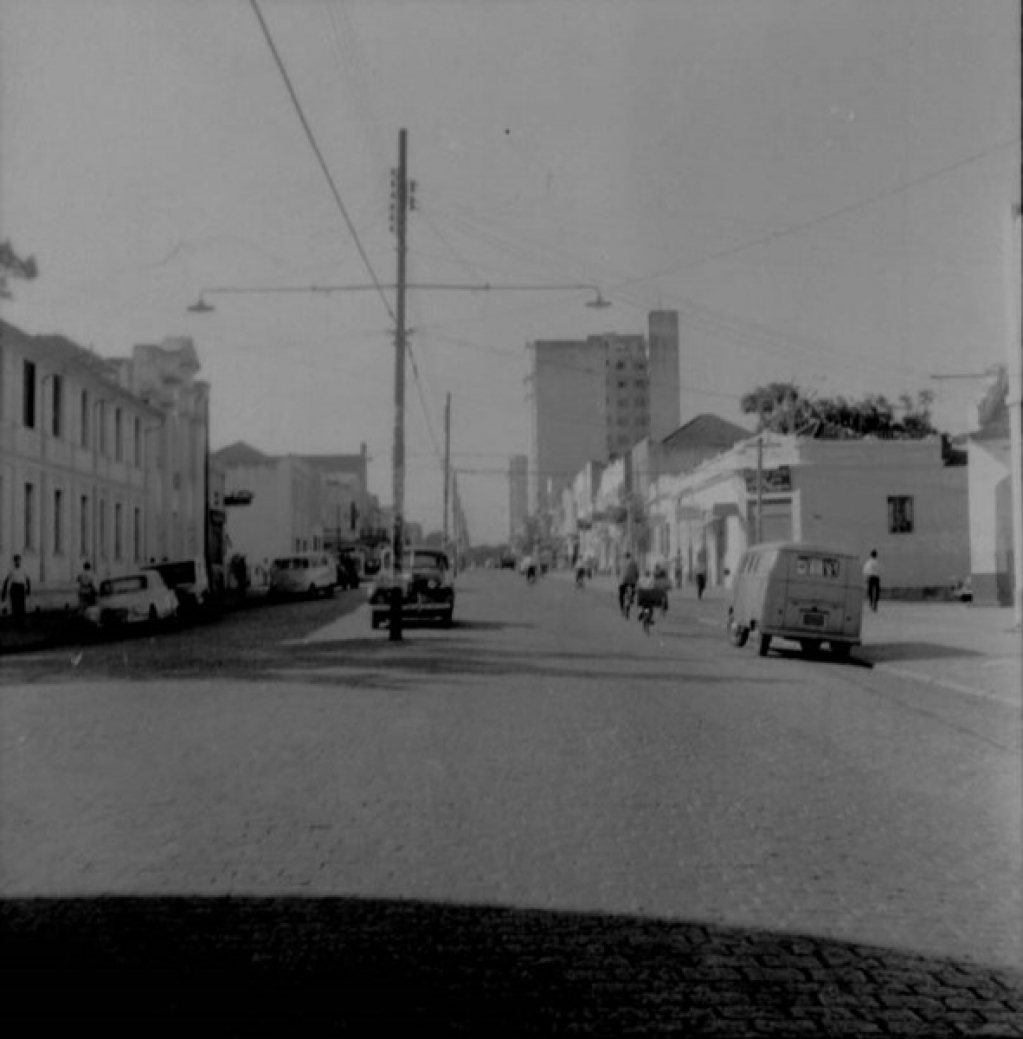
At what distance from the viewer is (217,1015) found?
178 inches

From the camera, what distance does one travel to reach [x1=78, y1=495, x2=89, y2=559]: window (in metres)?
39.0

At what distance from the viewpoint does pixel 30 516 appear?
3481 centimetres

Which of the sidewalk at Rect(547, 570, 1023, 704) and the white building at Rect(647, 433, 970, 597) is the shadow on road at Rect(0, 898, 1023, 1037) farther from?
the white building at Rect(647, 433, 970, 597)

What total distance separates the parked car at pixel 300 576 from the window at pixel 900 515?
21.3 m

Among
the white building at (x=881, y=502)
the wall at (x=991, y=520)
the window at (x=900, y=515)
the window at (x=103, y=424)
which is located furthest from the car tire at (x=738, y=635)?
the window at (x=103, y=424)

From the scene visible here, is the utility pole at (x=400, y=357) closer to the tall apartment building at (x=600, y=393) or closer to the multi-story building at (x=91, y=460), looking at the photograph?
the tall apartment building at (x=600, y=393)

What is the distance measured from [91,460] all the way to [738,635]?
2388 cm

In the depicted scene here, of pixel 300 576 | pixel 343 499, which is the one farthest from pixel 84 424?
pixel 343 499

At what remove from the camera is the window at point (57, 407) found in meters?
36.4

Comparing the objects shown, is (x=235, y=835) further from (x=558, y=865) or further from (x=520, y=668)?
(x=520, y=668)

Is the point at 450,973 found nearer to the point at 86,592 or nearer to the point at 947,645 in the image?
the point at 947,645

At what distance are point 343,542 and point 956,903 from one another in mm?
95175

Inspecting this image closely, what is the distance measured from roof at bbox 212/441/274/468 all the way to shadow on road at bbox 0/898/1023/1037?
77.6 m

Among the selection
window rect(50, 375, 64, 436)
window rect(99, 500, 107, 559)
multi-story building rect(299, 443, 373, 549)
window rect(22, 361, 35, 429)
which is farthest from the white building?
multi-story building rect(299, 443, 373, 549)
